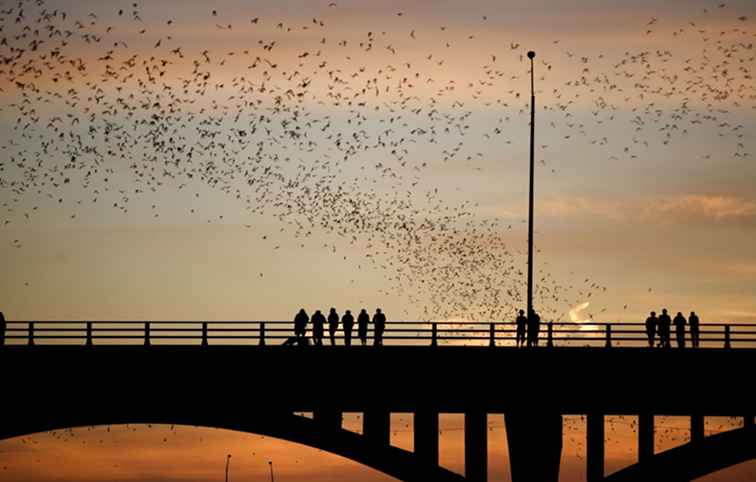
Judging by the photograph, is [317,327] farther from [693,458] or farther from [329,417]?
[693,458]

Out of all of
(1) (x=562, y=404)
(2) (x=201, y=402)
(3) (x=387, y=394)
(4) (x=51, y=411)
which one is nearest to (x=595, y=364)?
(1) (x=562, y=404)

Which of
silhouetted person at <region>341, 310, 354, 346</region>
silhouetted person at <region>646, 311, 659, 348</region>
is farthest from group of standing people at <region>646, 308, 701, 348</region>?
silhouetted person at <region>341, 310, 354, 346</region>

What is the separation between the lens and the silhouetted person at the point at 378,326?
205ft

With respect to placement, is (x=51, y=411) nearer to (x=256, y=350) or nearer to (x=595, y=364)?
(x=256, y=350)

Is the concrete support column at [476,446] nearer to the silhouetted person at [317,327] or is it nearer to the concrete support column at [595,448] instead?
the concrete support column at [595,448]

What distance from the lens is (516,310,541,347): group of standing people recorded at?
61.2 meters

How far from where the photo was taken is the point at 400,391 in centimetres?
6003

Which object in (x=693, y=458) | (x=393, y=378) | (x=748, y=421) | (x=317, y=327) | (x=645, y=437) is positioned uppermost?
(x=317, y=327)

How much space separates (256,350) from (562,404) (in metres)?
8.68

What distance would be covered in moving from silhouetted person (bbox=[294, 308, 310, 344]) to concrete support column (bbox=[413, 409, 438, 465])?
4.66m

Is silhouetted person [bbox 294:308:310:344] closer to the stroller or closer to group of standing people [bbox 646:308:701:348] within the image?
the stroller

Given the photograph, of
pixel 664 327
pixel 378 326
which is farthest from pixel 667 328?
pixel 378 326

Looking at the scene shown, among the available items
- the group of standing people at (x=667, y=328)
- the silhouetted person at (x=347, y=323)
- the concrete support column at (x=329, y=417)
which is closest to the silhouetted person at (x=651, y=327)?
the group of standing people at (x=667, y=328)

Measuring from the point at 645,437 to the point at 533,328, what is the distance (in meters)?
4.39
